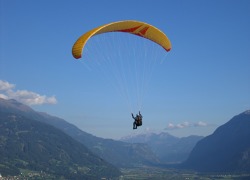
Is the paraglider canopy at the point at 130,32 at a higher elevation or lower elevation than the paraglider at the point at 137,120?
higher

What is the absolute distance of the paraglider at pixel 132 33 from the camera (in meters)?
31.8

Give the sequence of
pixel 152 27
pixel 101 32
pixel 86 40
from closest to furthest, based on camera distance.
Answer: pixel 86 40, pixel 101 32, pixel 152 27

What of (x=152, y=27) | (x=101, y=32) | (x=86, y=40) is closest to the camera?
(x=86, y=40)

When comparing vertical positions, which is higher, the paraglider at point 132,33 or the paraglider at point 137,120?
the paraglider at point 132,33

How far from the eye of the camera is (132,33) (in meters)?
38.9

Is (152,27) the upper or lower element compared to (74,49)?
upper

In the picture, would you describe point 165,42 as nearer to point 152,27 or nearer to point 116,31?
point 152,27

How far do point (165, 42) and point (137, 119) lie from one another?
30.1ft

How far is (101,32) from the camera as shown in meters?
35.2

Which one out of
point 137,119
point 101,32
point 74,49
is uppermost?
point 101,32

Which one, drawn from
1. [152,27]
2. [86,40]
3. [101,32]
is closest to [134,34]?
[152,27]

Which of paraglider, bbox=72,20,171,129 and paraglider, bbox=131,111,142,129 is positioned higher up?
paraglider, bbox=72,20,171,129

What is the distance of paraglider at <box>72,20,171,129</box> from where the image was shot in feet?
104

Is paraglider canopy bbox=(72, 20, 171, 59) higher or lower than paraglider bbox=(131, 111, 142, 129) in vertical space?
higher
